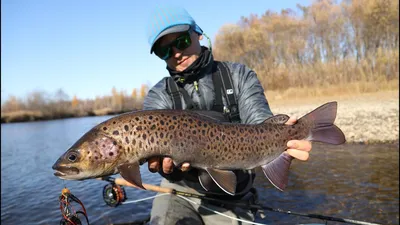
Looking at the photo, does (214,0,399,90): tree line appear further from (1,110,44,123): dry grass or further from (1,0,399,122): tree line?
(1,110,44,123): dry grass

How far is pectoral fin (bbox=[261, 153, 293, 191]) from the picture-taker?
2.81 metres

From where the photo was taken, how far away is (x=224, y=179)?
2.72 m

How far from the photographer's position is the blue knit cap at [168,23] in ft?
10.8

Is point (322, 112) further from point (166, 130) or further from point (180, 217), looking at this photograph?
point (180, 217)

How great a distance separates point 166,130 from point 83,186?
9.59 meters

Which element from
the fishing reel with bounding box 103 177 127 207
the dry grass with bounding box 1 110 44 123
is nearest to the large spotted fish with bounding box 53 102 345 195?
the fishing reel with bounding box 103 177 127 207

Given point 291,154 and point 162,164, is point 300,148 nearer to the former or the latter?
point 291,154

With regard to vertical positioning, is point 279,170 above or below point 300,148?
below

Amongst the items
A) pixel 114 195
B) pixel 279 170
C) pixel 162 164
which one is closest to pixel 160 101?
pixel 162 164

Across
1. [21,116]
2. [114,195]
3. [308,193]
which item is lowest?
[21,116]

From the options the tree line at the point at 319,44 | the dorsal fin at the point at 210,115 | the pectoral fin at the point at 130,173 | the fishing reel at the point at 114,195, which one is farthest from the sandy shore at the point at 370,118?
the pectoral fin at the point at 130,173

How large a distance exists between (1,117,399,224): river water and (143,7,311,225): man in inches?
119

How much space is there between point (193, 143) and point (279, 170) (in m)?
0.82

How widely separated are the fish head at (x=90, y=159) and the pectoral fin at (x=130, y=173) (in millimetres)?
62
